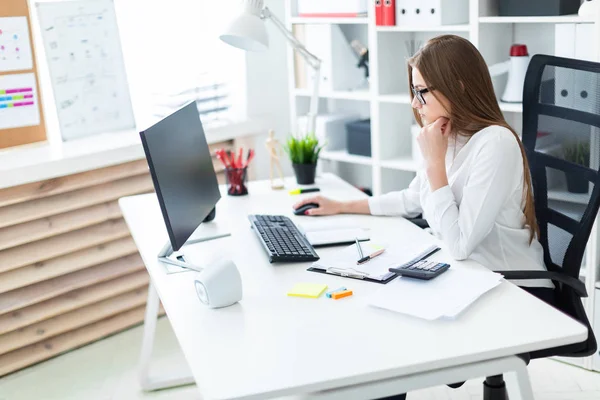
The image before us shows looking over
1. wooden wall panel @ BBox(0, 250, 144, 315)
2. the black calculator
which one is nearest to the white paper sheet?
the black calculator

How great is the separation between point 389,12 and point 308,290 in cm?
167

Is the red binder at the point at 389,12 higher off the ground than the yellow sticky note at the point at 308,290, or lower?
higher

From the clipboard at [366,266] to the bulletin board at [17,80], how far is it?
1.71 metres

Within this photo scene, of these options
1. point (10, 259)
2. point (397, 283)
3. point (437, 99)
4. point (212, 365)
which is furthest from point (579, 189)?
point (10, 259)

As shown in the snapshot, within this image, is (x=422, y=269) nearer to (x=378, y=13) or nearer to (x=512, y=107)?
(x=512, y=107)

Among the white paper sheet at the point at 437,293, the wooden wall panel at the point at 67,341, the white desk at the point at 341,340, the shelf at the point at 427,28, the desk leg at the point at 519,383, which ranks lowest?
the wooden wall panel at the point at 67,341

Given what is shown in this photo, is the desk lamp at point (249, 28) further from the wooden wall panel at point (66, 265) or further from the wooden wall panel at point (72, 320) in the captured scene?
the wooden wall panel at point (72, 320)

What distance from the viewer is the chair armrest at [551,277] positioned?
77.6 inches

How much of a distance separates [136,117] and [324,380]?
7.98 feet

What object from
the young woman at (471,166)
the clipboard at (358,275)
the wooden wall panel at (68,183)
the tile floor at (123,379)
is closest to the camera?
the clipboard at (358,275)

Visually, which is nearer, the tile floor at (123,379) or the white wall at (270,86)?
the tile floor at (123,379)

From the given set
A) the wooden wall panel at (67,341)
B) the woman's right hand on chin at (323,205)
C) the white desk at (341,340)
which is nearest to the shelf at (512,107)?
the woman's right hand on chin at (323,205)

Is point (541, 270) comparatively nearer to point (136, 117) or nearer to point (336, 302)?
point (336, 302)

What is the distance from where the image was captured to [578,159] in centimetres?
206
